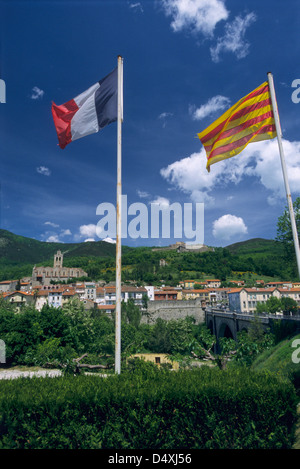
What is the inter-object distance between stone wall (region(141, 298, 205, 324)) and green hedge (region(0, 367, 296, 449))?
64.1 metres

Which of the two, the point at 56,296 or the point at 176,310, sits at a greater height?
the point at 56,296

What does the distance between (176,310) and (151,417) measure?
6626 centimetres

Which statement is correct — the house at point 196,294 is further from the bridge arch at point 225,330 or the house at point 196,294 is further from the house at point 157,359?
the house at point 157,359

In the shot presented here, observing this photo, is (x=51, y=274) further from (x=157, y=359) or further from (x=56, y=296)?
(x=157, y=359)

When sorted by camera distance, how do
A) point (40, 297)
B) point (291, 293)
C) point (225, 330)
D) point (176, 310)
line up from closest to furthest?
point (225, 330), point (176, 310), point (291, 293), point (40, 297)

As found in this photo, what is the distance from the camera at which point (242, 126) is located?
8.19m

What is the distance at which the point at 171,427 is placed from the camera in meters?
4.81

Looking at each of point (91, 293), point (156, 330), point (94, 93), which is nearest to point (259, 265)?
point (91, 293)

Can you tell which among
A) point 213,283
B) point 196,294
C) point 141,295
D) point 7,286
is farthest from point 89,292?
point 213,283

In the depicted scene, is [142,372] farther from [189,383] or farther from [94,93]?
[94,93]

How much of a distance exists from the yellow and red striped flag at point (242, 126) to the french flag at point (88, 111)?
336cm

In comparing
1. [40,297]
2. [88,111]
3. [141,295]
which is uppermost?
[88,111]

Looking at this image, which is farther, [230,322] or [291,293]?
[291,293]

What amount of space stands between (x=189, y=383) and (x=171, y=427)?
2.69 ft
